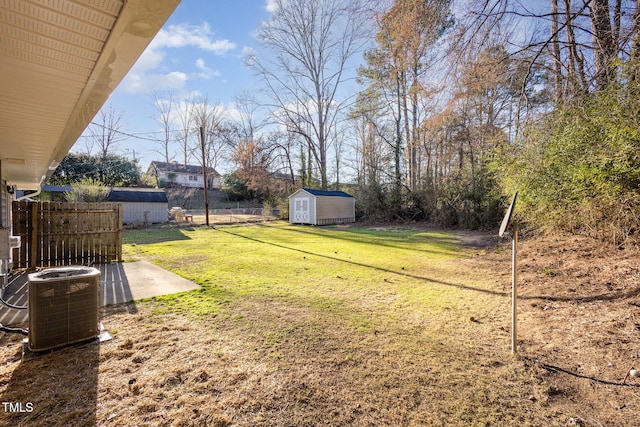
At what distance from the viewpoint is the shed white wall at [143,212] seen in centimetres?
1792

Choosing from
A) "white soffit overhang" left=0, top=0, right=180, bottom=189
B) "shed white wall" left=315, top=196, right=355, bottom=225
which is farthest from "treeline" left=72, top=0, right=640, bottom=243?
"white soffit overhang" left=0, top=0, right=180, bottom=189

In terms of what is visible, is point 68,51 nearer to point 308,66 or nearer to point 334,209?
point 334,209

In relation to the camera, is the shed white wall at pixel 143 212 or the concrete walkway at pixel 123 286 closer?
the concrete walkway at pixel 123 286

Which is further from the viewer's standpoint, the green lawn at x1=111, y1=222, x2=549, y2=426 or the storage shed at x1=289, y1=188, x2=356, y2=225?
the storage shed at x1=289, y1=188, x2=356, y2=225

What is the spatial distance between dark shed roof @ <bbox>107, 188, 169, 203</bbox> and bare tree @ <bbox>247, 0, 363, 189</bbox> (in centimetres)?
1166

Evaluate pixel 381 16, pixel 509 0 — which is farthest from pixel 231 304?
pixel 509 0

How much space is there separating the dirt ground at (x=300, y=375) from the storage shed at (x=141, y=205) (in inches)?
677

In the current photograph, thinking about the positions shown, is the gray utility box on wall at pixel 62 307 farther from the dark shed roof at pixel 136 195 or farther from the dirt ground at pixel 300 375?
the dark shed roof at pixel 136 195

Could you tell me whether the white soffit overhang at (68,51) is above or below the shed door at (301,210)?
above

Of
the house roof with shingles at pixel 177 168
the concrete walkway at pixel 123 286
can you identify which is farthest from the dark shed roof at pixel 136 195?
the house roof with shingles at pixel 177 168

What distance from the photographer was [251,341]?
9.14 feet

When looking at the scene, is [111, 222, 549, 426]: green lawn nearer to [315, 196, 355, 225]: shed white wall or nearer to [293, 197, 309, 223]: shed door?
[315, 196, 355, 225]: shed white wall

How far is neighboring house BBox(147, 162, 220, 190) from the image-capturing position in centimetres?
3674

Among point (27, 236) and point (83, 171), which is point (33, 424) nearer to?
point (27, 236)
